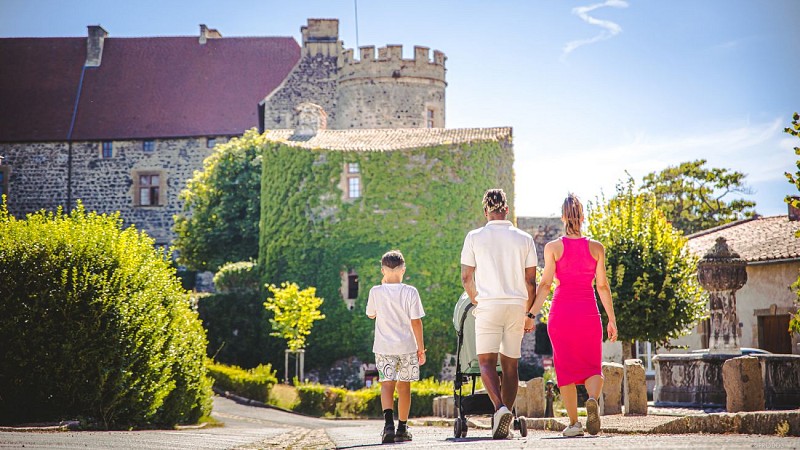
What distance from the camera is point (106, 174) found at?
49.8 meters

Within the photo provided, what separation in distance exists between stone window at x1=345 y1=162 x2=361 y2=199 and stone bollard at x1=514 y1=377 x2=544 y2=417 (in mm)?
20072

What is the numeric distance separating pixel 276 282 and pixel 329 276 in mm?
1891

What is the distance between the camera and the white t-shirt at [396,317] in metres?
9.38

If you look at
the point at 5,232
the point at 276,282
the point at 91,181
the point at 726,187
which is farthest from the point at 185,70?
the point at 5,232

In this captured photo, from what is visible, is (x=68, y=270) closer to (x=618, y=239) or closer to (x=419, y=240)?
(x=618, y=239)

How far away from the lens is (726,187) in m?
50.7

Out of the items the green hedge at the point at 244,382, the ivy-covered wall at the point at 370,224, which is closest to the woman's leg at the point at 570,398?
the green hedge at the point at 244,382

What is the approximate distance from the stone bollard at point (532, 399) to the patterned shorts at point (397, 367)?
615cm

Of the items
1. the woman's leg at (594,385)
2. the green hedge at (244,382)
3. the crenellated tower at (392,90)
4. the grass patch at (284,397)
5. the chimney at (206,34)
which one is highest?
the chimney at (206,34)

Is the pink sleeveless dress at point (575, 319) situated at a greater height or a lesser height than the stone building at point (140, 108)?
lesser

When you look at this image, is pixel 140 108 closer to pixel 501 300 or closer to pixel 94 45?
pixel 94 45

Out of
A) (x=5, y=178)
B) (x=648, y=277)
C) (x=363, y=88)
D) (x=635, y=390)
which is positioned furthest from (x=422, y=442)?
(x=5, y=178)

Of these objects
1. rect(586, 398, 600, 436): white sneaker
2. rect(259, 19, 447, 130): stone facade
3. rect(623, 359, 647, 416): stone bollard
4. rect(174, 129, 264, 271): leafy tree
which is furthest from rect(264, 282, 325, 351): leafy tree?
rect(586, 398, 600, 436): white sneaker

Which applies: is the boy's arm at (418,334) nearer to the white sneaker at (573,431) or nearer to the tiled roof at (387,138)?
the white sneaker at (573,431)
